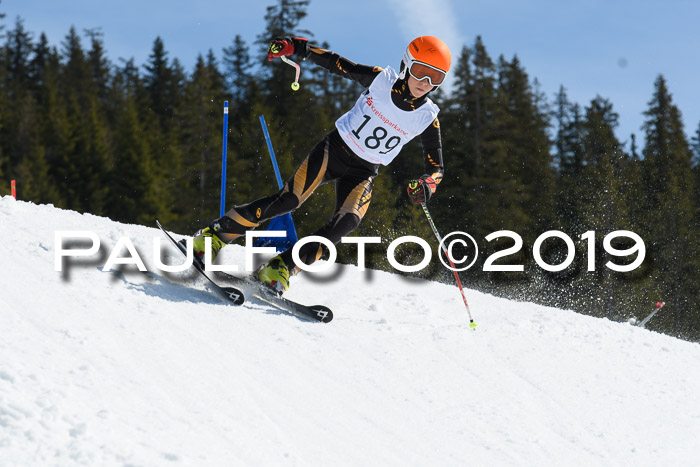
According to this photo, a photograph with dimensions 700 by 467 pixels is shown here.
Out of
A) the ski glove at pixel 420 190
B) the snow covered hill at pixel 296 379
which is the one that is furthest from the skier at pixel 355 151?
the snow covered hill at pixel 296 379

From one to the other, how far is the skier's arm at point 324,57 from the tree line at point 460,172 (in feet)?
68.6

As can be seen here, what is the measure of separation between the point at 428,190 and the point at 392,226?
26.2 meters

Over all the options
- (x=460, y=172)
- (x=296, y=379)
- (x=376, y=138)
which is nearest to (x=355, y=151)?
(x=376, y=138)

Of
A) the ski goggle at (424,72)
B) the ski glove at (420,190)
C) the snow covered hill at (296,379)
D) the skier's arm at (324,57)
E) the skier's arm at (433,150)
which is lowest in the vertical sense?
the snow covered hill at (296,379)

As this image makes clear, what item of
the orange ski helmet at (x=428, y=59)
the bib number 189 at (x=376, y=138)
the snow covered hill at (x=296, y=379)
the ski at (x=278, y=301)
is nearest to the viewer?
the snow covered hill at (x=296, y=379)

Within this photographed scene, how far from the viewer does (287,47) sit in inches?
195

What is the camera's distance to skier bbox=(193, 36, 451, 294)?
15.2ft

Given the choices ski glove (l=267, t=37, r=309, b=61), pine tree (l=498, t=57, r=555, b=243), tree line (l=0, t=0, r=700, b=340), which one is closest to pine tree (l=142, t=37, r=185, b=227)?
tree line (l=0, t=0, r=700, b=340)

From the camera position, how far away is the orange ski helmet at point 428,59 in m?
4.46

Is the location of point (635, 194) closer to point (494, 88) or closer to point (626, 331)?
point (494, 88)

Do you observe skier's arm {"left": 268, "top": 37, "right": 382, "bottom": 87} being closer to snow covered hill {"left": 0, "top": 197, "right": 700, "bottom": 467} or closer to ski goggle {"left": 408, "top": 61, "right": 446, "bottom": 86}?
ski goggle {"left": 408, "top": 61, "right": 446, "bottom": 86}

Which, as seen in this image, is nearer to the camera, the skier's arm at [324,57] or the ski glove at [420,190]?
the ski glove at [420,190]

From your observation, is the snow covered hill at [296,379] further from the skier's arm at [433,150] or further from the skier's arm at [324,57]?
the skier's arm at [324,57]

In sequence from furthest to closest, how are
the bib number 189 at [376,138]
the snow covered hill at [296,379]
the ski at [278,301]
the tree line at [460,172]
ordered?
the tree line at [460,172]
the bib number 189 at [376,138]
the ski at [278,301]
the snow covered hill at [296,379]
